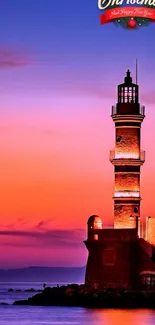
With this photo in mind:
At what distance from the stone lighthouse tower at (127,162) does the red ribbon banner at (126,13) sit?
27.3 ft

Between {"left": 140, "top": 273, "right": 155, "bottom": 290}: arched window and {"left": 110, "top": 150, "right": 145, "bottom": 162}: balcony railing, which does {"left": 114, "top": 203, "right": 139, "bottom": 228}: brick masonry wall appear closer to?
{"left": 110, "top": 150, "right": 145, "bottom": 162}: balcony railing

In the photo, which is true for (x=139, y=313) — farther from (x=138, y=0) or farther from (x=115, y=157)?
(x=138, y=0)

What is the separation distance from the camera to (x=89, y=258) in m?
76.0

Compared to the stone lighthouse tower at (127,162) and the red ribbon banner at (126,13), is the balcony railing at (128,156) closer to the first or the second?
the stone lighthouse tower at (127,162)

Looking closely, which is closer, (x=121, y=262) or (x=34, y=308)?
(x=121, y=262)

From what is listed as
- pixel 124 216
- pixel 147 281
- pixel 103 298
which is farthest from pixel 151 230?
pixel 103 298

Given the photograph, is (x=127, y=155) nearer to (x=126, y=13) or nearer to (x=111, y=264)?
(x=111, y=264)

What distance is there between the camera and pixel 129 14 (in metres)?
68.4

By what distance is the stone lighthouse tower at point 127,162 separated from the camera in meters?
75.4

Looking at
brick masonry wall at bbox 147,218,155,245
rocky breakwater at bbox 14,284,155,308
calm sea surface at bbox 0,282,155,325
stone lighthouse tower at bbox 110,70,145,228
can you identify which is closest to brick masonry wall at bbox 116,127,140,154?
stone lighthouse tower at bbox 110,70,145,228

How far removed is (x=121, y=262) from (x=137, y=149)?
7.05 meters

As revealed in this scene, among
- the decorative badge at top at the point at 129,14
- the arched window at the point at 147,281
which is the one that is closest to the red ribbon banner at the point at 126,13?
the decorative badge at top at the point at 129,14

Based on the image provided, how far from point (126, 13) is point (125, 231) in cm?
→ 1363

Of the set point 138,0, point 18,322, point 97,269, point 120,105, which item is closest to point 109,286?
point 97,269
